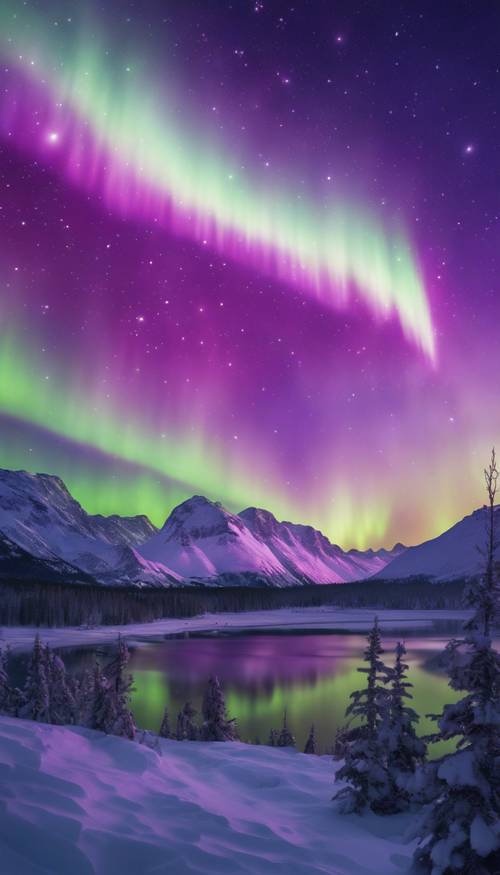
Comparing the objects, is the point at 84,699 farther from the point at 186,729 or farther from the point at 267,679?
the point at 267,679

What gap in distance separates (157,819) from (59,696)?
41.3 m

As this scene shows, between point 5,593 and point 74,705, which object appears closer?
point 74,705

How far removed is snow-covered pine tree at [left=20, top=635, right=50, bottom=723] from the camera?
36994mm

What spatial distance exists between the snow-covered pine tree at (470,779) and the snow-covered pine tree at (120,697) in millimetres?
19187

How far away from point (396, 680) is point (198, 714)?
5030 cm

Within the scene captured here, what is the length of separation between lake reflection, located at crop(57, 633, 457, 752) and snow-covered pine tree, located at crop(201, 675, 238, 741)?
15099mm

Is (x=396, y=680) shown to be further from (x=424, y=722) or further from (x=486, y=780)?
(x=424, y=722)

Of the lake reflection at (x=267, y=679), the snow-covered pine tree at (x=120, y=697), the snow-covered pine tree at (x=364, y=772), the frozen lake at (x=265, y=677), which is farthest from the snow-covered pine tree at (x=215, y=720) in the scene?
the snow-covered pine tree at (x=364, y=772)

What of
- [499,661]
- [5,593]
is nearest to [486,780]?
[499,661]

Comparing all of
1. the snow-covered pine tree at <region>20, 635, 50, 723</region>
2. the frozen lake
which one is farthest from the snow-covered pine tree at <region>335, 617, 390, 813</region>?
the snow-covered pine tree at <region>20, 635, 50, 723</region>

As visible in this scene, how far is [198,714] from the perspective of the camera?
62031mm

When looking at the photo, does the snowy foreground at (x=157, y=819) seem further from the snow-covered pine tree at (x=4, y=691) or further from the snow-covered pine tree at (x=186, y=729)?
the snow-covered pine tree at (x=186, y=729)

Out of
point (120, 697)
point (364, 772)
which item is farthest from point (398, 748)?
point (120, 697)

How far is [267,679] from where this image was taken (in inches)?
3588
